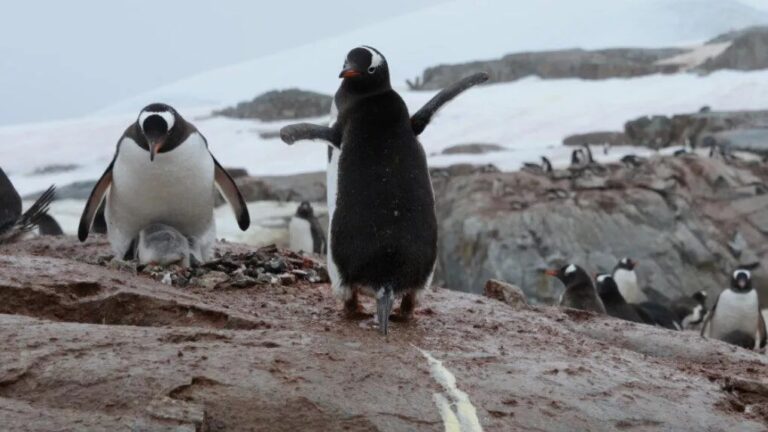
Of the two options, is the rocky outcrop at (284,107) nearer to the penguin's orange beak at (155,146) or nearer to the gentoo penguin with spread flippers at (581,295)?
the gentoo penguin with spread flippers at (581,295)

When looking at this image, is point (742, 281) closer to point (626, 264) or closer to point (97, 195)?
point (626, 264)

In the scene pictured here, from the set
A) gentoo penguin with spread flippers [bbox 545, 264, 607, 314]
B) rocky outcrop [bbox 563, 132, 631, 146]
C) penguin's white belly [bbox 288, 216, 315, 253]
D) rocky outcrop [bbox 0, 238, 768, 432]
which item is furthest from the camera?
rocky outcrop [bbox 563, 132, 631, 146]

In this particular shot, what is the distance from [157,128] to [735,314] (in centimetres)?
474

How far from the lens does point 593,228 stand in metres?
9.83

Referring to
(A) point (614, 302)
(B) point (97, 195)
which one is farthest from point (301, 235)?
(B) point (97, 195)

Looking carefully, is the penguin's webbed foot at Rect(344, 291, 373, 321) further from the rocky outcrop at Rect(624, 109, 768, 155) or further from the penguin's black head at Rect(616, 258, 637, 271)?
the rocky outcrop at Rect(624, 109, 768, 155)

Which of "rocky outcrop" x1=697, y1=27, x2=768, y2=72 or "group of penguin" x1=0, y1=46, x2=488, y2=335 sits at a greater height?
"rocky outcrop" x1=697, y1=27, x2=768, y2=72

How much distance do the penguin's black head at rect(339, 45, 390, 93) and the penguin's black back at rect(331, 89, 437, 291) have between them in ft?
0.12

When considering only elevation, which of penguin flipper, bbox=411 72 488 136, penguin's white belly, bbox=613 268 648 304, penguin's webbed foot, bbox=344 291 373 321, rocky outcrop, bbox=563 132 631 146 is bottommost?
penguin's white belly, bbox=613 268 648 304

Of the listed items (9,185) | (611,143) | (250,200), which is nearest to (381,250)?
(9,185)

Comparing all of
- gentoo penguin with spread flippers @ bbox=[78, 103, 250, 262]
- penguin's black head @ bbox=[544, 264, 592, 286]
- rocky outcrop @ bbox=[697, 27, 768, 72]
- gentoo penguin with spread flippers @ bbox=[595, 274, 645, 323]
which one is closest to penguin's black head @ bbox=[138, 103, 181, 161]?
gentoo penguin with spread flippers @ bbox=[78, 103, 250, 262]

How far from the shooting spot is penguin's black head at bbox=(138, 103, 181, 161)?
3.64 meters

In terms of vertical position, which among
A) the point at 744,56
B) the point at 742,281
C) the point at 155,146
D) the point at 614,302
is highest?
the point at 744,56

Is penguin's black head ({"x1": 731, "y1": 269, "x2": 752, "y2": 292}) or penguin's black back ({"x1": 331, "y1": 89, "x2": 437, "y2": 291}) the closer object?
penguin's black back ({"x1": 331, "y1": 89, "x2": 437, "y2": 291})
